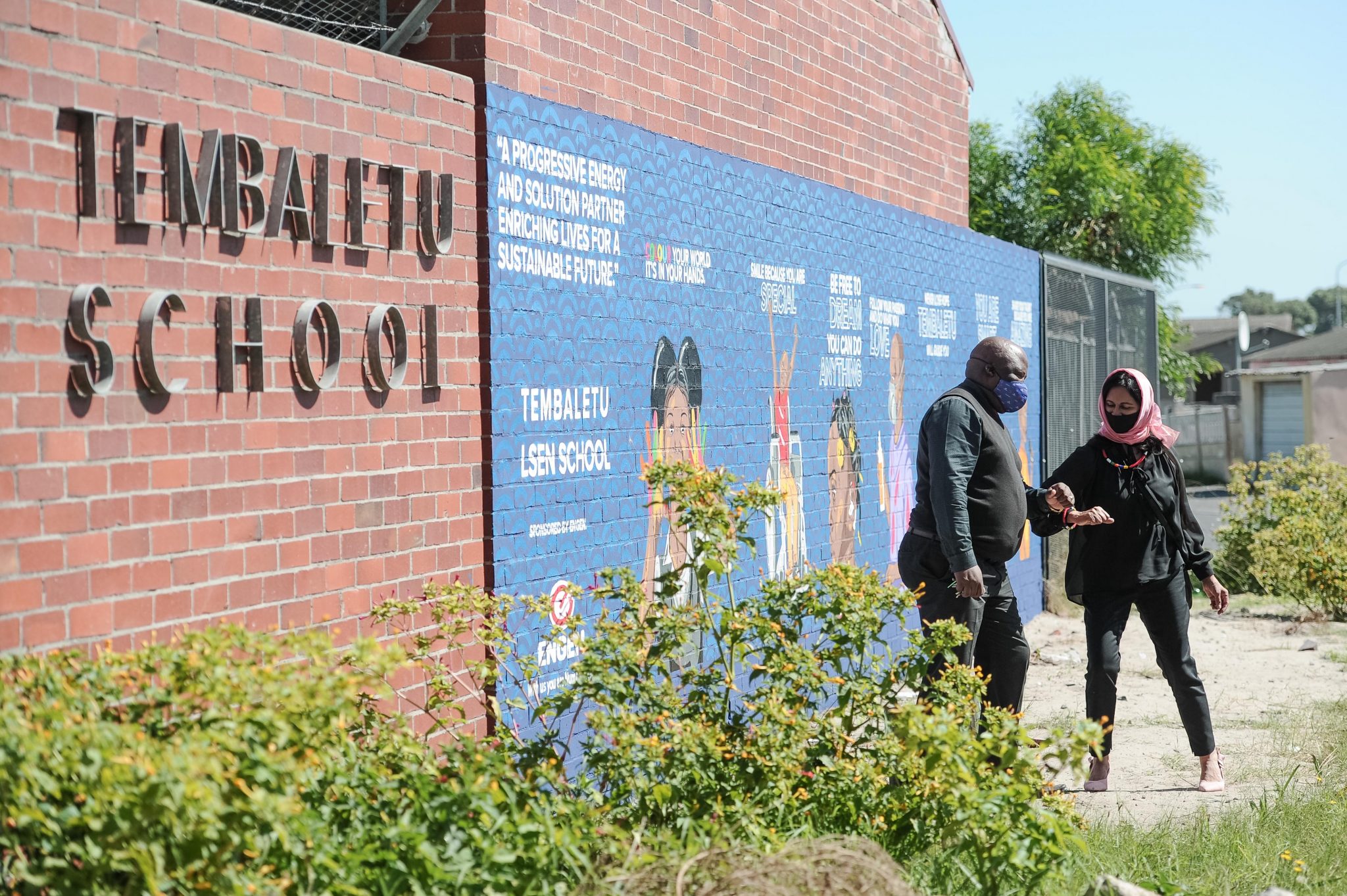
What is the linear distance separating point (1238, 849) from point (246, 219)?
3941 millimetres

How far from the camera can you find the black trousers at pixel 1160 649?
6367 mm

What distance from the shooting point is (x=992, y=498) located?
5.98 meters

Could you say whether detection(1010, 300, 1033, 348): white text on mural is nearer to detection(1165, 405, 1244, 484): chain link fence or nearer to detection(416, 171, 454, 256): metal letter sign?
detection(416, 171, 454, 256): metal letter sign

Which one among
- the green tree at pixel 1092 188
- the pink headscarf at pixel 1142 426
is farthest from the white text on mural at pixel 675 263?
the green tree at pixel 1092 188

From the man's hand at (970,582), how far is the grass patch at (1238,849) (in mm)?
982

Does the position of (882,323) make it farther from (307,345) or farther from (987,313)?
(307,345)

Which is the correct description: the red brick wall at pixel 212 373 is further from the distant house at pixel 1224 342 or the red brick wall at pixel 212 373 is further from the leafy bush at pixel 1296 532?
the distant house at pixel 1224 342

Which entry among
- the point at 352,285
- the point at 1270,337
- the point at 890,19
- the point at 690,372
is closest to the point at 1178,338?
the point at 890,19

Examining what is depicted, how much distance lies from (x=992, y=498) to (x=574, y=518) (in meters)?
1.72

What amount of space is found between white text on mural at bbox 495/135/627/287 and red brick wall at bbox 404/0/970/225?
0.32m

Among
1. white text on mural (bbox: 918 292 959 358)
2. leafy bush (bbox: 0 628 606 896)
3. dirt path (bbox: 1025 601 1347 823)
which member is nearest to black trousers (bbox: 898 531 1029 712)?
dirt path (bbox: 1025 601 1347 823)

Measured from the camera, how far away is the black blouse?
20.8 ft

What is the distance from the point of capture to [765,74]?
782 cm

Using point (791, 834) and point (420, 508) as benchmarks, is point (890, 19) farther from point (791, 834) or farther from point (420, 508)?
point (791, 834)
